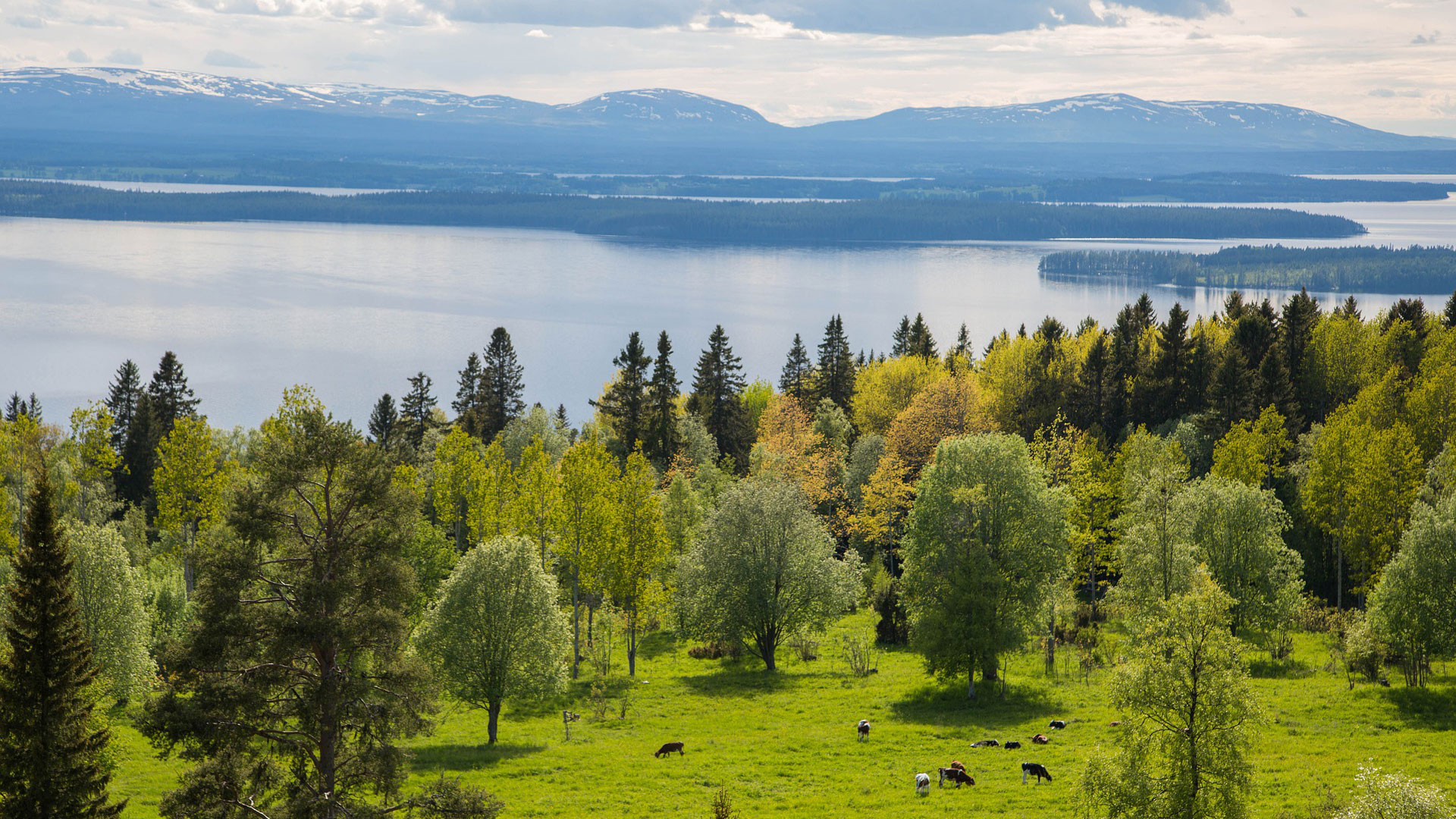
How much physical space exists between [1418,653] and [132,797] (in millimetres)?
42251

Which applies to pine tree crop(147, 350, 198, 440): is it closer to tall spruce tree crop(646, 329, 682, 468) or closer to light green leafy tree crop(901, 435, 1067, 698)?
tall spruce tree crop(646, 329, 682, 468)

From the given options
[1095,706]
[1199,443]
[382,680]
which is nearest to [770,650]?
[1095,706]

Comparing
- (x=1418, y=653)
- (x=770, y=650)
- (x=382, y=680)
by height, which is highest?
(x=382, y=680)

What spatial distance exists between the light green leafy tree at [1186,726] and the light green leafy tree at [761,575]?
2535 cm

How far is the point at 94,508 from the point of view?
69500 millimetres

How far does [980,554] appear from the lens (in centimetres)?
4534

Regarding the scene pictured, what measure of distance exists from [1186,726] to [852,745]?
614 inches

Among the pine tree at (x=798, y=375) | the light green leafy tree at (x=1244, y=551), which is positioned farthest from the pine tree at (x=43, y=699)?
the pine tree at (x=798, y=375)

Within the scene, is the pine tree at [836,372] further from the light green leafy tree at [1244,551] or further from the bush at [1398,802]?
the bush at [1398,802]

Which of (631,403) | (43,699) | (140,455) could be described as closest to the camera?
(43,699)

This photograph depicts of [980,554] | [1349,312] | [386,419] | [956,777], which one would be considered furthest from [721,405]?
[956,777]

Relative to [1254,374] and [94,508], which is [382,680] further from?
[1254,374]

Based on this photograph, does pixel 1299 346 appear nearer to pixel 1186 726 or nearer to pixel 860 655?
pixel 860 655

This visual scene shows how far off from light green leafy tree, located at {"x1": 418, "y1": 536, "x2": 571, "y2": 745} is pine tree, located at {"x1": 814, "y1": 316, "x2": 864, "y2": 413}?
56349 millimetres
